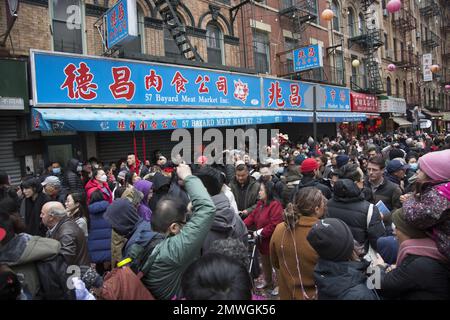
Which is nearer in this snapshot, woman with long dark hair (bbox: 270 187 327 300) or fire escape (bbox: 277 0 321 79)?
woman with long dark hair (bbox: 270 187 327 300)

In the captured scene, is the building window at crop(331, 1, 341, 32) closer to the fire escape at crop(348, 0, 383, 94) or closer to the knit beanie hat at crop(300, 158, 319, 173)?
Answer: the fire escape at crop(348, 0, 383, 94)

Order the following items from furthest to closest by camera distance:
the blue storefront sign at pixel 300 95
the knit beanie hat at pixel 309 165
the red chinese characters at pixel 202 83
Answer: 1. the blue storefront sign at pixel 300 95
2. the red chinese characters at pixel 202 83
3. the knit beanie hat at pixel 309 165

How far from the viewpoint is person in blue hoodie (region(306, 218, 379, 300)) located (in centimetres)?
203

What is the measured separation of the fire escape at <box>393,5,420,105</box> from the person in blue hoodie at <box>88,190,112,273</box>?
95.0 feet

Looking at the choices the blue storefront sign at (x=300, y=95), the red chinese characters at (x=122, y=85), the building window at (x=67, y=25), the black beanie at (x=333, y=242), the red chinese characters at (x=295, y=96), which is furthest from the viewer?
the red chinese characters at (x=295, y=96)

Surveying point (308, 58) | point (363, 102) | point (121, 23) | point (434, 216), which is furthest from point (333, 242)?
point (363, 102)

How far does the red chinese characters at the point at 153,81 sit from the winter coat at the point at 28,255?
8.81 meters

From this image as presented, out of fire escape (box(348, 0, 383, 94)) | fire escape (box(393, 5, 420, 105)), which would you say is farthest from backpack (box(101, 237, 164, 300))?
fire escape (box(393, 5, 420, 105))

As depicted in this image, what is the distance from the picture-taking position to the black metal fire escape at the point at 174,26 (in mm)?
10786

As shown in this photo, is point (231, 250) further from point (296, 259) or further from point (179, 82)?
point (179, 82)

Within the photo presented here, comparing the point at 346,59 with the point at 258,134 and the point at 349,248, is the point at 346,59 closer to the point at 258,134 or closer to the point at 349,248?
the point at 258,134

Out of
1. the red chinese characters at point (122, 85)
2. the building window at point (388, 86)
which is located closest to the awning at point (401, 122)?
the building window at point (388, 86)

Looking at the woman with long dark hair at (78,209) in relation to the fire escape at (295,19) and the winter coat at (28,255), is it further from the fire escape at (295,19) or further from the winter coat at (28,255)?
the fire escape at (295,19)

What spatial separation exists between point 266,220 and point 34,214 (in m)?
3.52
